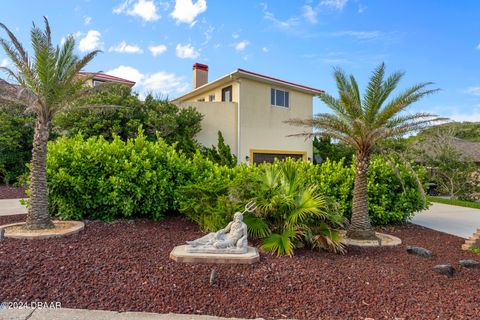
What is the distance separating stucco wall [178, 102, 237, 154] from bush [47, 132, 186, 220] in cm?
1079

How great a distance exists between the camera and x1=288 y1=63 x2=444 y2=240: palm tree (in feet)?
20.9

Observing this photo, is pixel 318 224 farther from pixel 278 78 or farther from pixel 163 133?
pixel 278 78

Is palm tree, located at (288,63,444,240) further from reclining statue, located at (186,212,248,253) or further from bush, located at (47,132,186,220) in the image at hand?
bush, located at (47,132,186,220)

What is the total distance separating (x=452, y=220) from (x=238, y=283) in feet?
29.9

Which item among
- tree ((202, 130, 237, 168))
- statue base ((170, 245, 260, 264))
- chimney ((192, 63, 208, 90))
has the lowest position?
statue base ((170, 245, 260, 264))

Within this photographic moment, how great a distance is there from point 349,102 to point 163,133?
1076cm

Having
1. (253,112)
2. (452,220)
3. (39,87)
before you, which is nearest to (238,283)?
(39,87)

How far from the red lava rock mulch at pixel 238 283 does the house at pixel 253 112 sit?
12.5 meters

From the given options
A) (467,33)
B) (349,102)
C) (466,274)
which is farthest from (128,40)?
(467,33)

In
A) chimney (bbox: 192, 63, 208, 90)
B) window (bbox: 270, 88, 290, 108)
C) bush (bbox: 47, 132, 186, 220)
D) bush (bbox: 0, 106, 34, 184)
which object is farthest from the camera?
chimney (bbox: 192, 63, 208, 90)

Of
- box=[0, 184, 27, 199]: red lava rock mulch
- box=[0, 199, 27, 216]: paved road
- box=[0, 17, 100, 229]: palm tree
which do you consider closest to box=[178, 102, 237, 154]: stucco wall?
box=[0, 184, 27, 199]: red lava rock mulch

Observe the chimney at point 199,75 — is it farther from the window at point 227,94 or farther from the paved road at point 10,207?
the paved road at point 10,207

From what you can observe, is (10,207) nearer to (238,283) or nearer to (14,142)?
(14,142)

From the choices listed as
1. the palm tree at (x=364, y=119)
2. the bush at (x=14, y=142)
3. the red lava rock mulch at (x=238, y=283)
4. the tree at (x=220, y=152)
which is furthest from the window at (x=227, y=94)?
the red lava rock mulch at (x=238, y=283)
